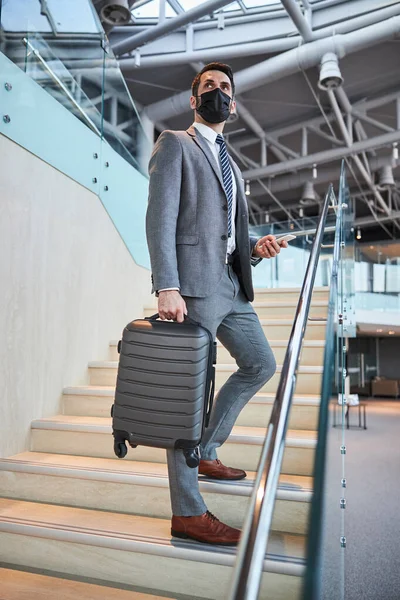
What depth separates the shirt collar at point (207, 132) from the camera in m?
1.91

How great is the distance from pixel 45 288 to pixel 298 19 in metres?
5.17

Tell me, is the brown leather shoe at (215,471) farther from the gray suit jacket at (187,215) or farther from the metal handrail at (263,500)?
the metal handrail at (263,500)

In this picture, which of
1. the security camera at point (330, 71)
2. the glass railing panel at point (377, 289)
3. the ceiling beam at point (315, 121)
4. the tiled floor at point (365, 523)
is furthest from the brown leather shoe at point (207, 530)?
the glass railing panel at point (377, 289)

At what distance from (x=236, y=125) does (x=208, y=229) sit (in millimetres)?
9174

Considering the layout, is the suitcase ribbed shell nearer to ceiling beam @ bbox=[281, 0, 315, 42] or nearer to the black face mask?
the black face mask

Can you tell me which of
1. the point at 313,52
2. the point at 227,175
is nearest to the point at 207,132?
the point at 227,175

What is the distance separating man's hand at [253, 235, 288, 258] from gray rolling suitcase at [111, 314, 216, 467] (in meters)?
0.60

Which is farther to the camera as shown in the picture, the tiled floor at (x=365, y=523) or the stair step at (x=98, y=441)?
the stair step at (x=98, y=441)

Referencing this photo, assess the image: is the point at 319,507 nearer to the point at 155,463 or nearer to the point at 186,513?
the point at 186,513

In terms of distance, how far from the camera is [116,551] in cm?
181

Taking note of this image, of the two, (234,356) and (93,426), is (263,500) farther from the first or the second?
(93,426)

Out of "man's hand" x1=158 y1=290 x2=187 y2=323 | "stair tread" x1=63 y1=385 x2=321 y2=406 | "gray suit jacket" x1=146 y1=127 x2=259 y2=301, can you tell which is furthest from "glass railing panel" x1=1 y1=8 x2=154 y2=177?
"man's hand" x1=158 y1=290 x2=187 y2=323

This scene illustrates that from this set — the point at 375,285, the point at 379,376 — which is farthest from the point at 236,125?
the point at 379,376

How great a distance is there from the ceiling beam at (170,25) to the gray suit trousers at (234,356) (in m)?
5.18
